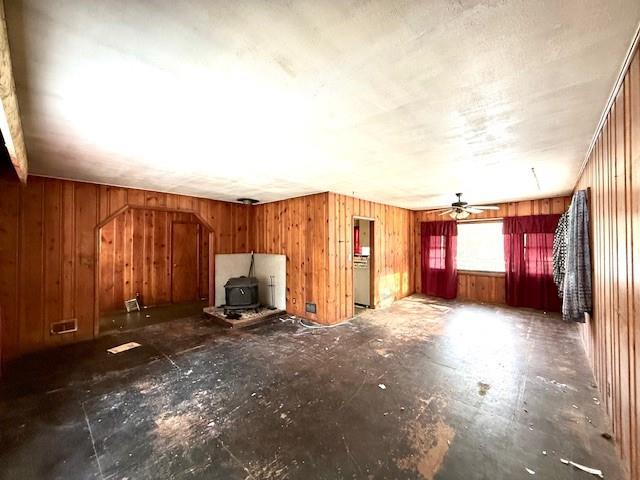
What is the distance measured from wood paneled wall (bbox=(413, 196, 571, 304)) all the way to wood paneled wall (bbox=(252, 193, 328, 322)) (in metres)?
3.69

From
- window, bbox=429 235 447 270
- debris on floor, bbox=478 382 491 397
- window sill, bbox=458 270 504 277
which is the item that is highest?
window, bbox=429 235 447 270

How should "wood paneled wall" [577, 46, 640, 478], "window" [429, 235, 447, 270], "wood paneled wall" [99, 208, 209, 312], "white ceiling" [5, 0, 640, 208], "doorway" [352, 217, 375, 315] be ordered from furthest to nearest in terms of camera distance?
"window" [429, 235, 447, 270], "doorway" [352, 217, 375, 315], "wood paneled wall" [99, 208, 209, 312], "wood paneled wall" [577, 46, 640, 478], "white ceiling" [5, 0, 640, 208]

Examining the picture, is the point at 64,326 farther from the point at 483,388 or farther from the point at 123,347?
the point at 483,388

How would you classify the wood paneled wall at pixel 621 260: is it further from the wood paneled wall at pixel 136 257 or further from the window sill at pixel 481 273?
the wood paneled wall at pixel 136 257

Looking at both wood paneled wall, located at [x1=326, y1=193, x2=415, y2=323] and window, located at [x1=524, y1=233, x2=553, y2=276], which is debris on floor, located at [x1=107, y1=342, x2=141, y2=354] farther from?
window, located at [x1=524, y1=233, x2=553, y2=276]

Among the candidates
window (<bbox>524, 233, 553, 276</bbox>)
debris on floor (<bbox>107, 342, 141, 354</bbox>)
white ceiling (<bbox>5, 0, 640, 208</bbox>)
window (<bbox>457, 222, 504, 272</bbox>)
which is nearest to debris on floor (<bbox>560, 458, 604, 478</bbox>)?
white ceiling (<bbox>5, 0, 640, 208</bbox>)

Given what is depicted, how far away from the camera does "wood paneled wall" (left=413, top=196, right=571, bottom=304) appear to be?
207 inches

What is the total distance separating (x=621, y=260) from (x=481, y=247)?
17.2ft

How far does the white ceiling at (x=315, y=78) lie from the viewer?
3.27ft

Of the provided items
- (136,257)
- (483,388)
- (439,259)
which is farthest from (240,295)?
(439,259)

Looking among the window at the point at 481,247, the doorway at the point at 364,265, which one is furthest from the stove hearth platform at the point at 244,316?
the window at the point at 481,247

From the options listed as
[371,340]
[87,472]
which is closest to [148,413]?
[87,472]

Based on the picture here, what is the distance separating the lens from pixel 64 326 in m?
3.63

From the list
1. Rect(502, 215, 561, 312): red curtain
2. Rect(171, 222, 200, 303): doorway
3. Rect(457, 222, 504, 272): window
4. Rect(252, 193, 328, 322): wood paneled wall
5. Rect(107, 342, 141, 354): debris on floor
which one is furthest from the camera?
Rect(171, 222, 200, 303): doorway
